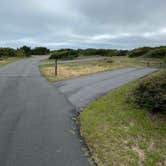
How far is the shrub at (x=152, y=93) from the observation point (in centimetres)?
562

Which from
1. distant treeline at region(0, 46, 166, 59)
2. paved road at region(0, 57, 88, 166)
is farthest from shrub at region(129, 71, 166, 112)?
distant treeline at region(0, 46, 166, 59)

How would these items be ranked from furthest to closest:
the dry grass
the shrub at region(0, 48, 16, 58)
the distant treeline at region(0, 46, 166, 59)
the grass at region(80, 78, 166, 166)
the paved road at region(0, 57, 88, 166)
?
the shrub at region(0, 48, 16, 58)
the distant treeline at region(0, 46, 166, 59)
the dry grass
the grass at region(80, 78, 166, 166)
the paved road at region(0, 57, 88, 166)

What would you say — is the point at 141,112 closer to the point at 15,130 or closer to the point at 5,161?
the point at 15,130

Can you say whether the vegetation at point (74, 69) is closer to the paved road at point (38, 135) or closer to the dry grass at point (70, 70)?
the dry grass at point (70, 70)

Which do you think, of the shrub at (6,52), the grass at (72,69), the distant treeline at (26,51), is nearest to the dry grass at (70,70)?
the grass at (72,69)

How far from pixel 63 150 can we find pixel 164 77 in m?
4.00

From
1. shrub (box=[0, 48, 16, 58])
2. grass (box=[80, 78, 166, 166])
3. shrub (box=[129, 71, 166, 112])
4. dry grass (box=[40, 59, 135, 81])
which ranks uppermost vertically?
shrub (box=[0, 48, 16, 58])

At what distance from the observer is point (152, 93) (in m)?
5.80

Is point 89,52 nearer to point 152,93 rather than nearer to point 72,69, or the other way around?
point 72,69

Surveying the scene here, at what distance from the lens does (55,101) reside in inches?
286

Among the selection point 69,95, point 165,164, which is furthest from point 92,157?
point 69,95

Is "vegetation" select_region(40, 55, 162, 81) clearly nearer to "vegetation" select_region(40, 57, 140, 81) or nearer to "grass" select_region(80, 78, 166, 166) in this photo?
"vegetation" select_region(40, 57, 140, 81)

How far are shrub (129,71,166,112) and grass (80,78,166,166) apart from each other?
23cm

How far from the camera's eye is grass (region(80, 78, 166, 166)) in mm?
3506
